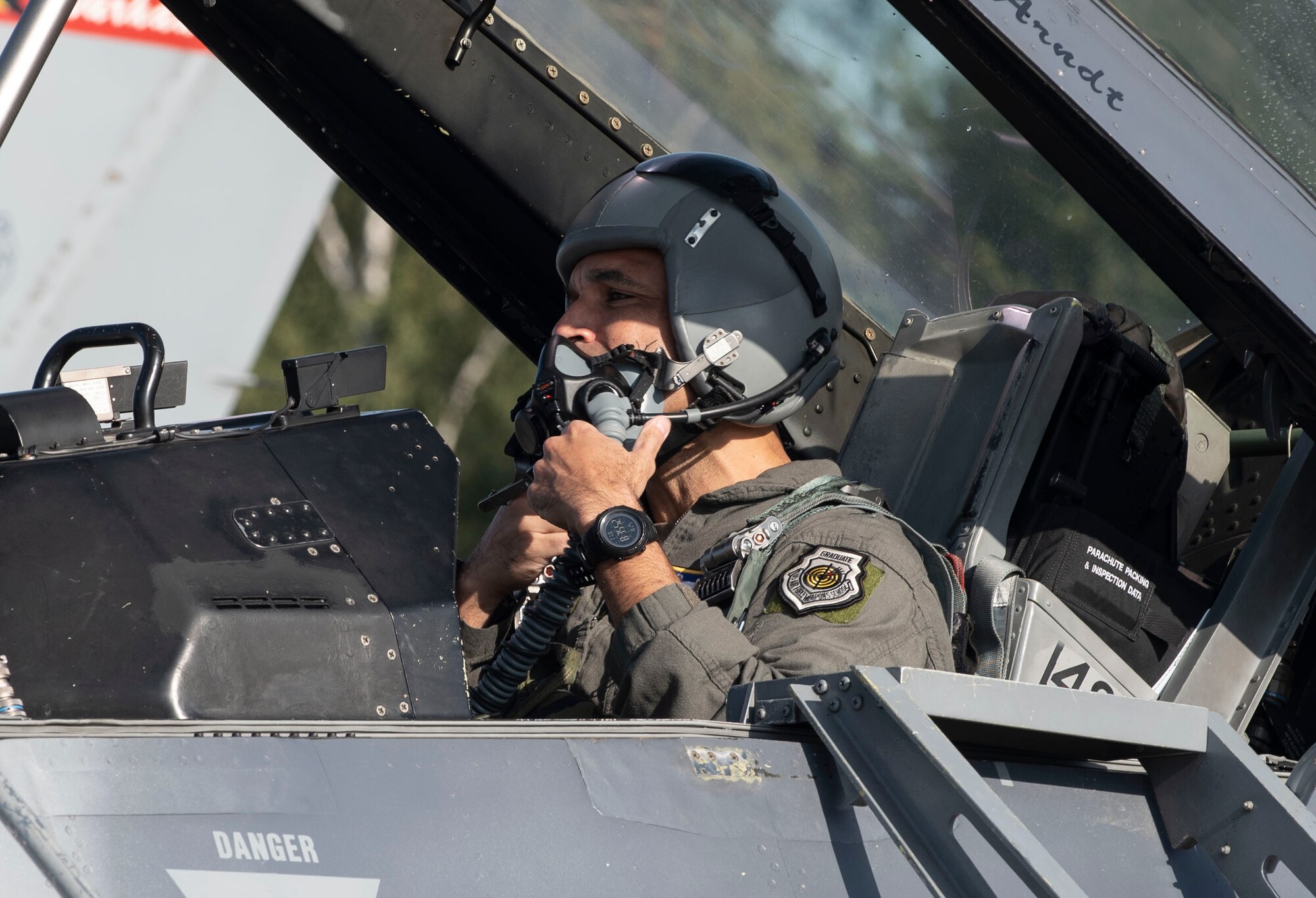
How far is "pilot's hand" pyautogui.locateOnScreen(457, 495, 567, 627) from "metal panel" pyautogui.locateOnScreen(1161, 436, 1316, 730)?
1.01 meters

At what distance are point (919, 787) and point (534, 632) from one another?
2.88ft

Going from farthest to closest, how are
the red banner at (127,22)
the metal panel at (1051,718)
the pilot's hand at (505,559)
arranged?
the red banner at (127,22) < the pilot's hand at (505,559) < the metal panel at (1051,718)

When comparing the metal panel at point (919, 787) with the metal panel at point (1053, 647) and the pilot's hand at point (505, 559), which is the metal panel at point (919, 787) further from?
the pilot's hand at point (505, 559)

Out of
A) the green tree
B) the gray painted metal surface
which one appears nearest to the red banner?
the gray painted metal surface

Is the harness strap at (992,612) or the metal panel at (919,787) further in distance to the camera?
the harness strap at (992,612)

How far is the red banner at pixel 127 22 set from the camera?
268 inches

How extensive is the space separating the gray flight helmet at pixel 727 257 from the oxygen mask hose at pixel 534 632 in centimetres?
44

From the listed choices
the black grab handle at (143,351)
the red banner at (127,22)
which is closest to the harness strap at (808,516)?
the black grab handle at (143,351)

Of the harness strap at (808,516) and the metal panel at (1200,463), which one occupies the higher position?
the metal panel at (1200,463)

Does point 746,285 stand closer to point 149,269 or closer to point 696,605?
point 696,605

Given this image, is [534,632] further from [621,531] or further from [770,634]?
[770,634]

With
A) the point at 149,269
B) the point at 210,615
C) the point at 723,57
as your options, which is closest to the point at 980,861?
the point at 210,615

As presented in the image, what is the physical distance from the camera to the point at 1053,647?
205 cm

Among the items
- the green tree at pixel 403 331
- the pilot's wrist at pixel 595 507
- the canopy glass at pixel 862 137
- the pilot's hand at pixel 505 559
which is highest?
the canopy glass at pixel 862 137
